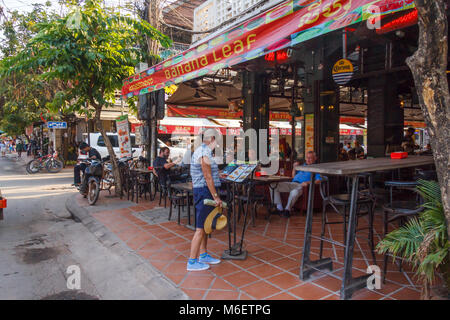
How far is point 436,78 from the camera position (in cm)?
239

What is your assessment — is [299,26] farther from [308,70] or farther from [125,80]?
[125,80]

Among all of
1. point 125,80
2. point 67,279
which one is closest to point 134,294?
point 67,279

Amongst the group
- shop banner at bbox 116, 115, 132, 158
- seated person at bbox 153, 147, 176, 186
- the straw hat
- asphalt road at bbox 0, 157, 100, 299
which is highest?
shop banner at bbox 116, 115, 132, 158

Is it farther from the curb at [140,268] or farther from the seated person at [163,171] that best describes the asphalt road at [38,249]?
the seated person at [163,171]

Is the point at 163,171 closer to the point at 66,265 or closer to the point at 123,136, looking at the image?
the point at 123,136

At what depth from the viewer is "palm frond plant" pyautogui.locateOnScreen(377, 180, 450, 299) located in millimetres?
2494

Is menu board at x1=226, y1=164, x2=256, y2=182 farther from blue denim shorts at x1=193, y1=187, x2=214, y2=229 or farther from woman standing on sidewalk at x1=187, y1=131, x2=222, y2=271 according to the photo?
blue denim shorts at x1=193, y1=187, x2=214, y2=229

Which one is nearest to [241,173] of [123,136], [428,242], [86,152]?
[428,242]

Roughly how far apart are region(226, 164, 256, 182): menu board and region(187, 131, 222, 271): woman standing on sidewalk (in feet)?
0.81

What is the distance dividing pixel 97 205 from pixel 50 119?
45.1ft

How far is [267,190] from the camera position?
670 centimetres

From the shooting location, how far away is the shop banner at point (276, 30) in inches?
122

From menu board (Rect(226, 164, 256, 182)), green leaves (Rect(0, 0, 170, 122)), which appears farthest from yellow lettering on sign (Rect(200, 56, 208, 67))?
green leaves (Rect(0, 0, 170, 122))

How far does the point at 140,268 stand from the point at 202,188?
1.24 meters
